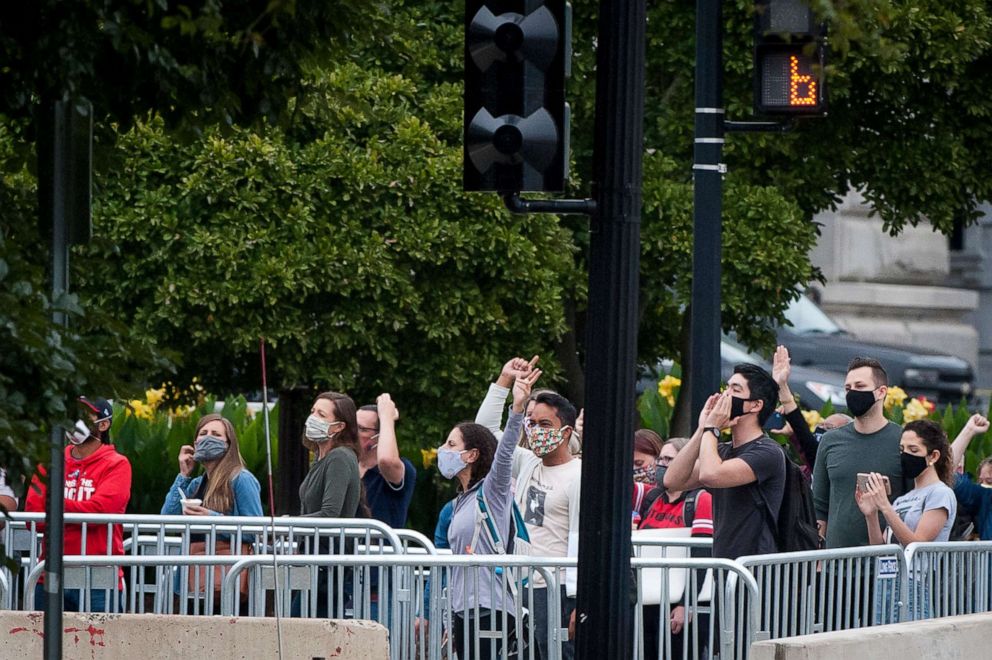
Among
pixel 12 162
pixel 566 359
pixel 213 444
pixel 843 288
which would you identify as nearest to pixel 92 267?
pixel 12 162

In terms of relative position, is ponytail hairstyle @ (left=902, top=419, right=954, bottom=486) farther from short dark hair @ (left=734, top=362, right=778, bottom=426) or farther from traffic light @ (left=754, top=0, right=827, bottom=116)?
traffic light @ (left=754, top=0, right=827, bottom=116)

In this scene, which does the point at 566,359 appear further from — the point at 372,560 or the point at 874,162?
the point at 372,560

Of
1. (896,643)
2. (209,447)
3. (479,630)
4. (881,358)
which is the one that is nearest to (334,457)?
(209,447)

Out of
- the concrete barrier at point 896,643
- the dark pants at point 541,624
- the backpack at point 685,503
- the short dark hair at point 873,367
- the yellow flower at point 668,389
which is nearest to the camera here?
the concrete barrier at point 896,643

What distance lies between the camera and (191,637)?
7.12 metres

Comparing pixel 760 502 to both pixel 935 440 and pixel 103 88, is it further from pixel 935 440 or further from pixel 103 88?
pixel 103 88

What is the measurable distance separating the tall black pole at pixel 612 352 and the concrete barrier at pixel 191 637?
1184 millimetres

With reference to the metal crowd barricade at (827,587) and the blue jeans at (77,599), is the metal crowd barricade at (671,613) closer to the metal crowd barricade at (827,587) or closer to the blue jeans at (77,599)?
the metal crowd barricade at (827,587)

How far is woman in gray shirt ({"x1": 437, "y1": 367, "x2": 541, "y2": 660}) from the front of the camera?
7895 millimetres

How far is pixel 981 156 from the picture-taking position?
44.8ft

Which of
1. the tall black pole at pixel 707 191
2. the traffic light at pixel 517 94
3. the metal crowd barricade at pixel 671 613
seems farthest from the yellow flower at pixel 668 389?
the traffic light at pixel 517 94

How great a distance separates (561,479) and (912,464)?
1920 millimetres

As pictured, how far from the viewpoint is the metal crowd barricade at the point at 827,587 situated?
788 cm

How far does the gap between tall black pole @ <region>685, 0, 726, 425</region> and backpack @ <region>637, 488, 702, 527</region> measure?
0.67 meters
